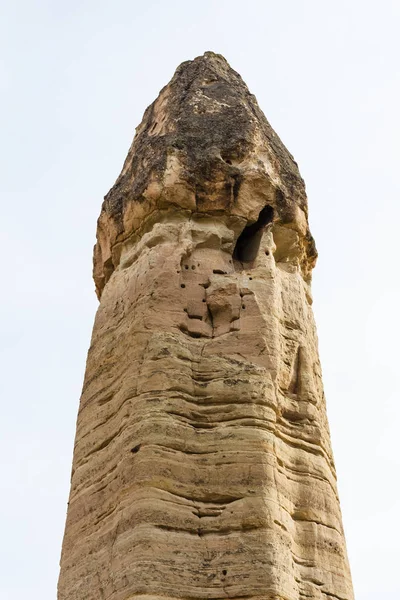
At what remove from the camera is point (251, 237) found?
10578mm

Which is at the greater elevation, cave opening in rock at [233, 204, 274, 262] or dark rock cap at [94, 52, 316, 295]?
dark rock cap at [94, 52, 316, 295]

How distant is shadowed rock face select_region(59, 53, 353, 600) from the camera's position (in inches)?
320

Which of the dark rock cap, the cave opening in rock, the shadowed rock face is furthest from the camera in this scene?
the cave opening in rock

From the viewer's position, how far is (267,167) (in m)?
10.7

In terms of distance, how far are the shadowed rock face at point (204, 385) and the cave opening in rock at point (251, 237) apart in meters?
0.02

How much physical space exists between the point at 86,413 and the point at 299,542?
7.73ft

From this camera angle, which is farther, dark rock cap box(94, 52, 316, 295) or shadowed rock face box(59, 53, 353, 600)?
dark rock cap box(94, 52, 316, 295)

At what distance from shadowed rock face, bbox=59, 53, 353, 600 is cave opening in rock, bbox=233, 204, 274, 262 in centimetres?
2

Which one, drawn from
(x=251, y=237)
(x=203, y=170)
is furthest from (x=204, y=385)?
(x=203, y=170)

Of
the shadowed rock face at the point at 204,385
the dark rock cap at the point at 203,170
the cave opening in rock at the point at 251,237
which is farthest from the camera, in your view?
the cave opening in rock at the point at 251,237

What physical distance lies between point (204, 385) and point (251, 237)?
211 centimetres

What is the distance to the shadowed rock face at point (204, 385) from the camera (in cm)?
813

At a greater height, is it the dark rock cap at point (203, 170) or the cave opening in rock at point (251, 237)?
the dark rock cap at point (203, 170)

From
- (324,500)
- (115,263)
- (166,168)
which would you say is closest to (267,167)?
(166,168)
